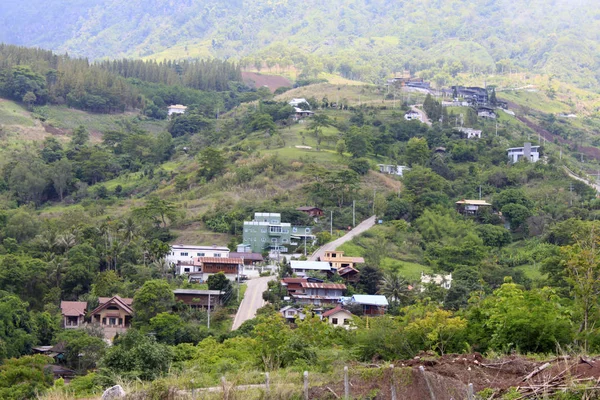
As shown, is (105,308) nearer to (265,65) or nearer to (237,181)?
(237,181)

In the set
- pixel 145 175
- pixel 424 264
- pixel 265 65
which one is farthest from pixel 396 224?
pixel 265 65

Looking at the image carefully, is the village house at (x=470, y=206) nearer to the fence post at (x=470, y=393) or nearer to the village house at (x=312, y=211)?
the village house at (x=312, y=211)

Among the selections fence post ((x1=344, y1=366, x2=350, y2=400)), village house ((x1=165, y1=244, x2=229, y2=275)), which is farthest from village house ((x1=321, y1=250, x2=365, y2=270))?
fence post ((x1=344, y1=366, x2=350, y2=400))

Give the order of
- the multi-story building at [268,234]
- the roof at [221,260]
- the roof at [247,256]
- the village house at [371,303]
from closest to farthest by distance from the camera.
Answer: the village house at [371,303] < the roof at [221,260] < the roof at [247,256] < the multi-story building at [268,234]

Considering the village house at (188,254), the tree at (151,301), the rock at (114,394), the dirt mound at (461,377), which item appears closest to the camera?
the dirt mound at (461,377)

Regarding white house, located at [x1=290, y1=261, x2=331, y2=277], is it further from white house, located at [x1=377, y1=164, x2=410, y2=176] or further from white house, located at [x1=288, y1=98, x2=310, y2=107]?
white house, located at [x1=288, y1=98, x2=310, y2=107]

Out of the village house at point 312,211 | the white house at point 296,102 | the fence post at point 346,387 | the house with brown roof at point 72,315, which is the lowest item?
the house with brown roof at point 72,315

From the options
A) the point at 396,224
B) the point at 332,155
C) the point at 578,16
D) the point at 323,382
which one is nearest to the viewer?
the point at 323,382

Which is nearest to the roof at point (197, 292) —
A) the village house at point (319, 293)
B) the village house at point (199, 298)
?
the village house at point (199, 298)
